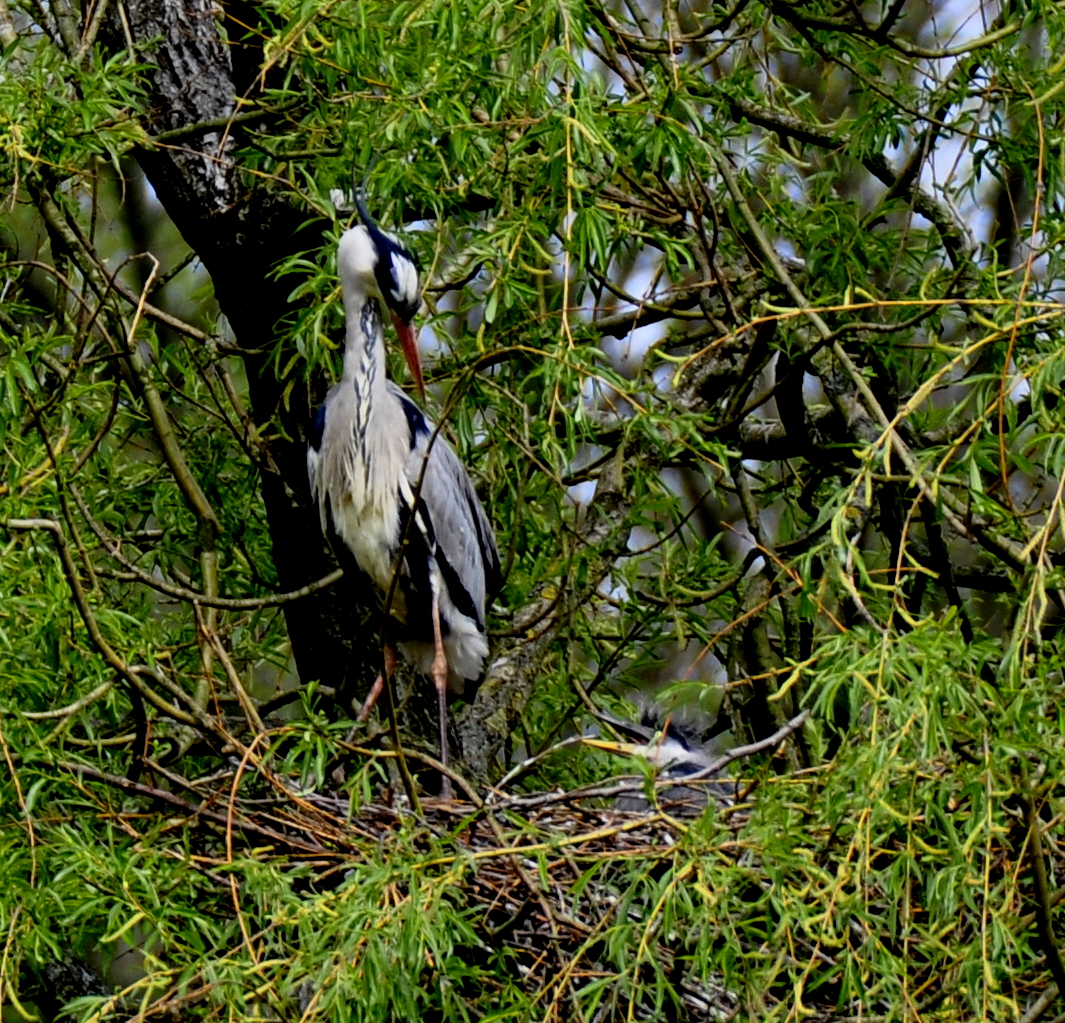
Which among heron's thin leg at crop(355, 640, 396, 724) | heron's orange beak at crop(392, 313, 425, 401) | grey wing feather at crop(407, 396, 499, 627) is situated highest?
heron's orange beak at crop(392, 313, 425, 401)

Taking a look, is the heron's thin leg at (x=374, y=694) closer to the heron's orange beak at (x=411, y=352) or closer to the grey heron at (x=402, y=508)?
the grey heron at (x=402, y=508)

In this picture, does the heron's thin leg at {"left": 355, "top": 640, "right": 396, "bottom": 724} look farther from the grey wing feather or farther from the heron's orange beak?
the heron's orange beak

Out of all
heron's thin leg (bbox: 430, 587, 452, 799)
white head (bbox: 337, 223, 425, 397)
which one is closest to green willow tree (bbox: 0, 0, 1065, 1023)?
white head (bbox: 337, 223, 425, 397)

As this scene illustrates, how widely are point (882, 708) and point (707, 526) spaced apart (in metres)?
3.75

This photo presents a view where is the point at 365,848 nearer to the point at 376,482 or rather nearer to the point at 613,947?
the point at 613,947

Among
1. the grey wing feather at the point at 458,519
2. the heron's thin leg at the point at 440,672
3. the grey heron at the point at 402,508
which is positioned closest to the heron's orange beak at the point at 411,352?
the grey heron at the point at 402,508

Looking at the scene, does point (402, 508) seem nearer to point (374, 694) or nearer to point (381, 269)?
point (374, 694)

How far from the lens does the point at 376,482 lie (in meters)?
3.77

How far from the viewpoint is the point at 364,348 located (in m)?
3.62

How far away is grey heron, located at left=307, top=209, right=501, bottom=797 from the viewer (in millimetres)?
3643

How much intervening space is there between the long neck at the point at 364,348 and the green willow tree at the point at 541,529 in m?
0.13

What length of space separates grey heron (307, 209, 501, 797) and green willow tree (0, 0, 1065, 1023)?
99mm

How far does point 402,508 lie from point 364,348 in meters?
0.40

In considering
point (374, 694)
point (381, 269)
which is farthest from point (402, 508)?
point (381, 269)
